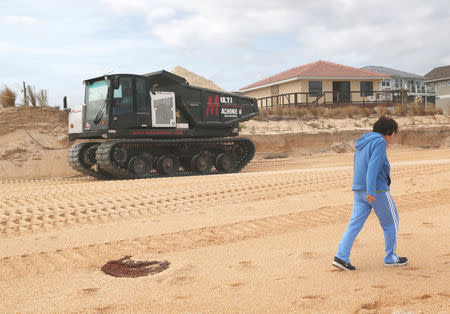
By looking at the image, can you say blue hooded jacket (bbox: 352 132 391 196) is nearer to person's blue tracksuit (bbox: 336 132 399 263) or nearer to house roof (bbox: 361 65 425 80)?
person's blue tracksuit (bbox: 336 132 399 263)

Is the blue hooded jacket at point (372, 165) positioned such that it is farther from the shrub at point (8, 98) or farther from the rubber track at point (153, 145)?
the shrub at point (8, 98)

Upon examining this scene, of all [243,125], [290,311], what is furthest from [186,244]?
[243,125]

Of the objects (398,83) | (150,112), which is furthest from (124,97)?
(398,83)

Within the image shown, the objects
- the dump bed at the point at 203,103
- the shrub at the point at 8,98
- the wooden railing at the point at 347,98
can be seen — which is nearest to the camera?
the dump bed at the point at 203,103

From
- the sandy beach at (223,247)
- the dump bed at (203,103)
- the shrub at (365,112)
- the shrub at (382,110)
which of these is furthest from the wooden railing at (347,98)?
the sandy beach at (223,247)

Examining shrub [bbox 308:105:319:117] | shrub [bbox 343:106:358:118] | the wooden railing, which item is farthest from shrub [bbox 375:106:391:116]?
shrub [bbox 308:105:319:117]

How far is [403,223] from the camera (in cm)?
635

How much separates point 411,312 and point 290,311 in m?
0.86

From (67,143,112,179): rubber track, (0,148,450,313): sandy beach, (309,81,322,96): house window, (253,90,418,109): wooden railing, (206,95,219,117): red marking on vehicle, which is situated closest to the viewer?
(0,148,450,313): sandy beach

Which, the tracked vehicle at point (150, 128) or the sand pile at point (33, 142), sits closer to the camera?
the tracked vehicle at point (150, 128)

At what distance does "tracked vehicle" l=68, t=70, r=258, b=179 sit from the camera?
13.1 meters

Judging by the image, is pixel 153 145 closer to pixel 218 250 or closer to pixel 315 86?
pixel 218 250

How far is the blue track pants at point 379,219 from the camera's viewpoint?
13.9 ft

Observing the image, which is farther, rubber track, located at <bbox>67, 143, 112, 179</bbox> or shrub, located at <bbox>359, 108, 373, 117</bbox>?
shrub, located at <bbox>359, 108, 373, 117</bbox>
